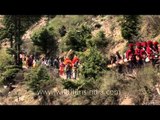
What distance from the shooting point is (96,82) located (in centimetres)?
2441

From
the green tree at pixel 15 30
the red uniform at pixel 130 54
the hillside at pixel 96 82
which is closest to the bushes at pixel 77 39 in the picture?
the hillside at pixel 96 82

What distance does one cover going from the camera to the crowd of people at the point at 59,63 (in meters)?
25.1

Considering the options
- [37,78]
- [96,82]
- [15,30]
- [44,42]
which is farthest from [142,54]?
[15,30]

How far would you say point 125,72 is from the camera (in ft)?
82.2

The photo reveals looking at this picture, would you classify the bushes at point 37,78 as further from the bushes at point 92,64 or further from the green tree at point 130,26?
the green tree at point 130,26

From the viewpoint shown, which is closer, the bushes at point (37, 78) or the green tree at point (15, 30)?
the bushes at point (37, 78)

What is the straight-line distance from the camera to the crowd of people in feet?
82.4

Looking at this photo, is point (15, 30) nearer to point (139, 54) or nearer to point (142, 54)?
point (139, 54)

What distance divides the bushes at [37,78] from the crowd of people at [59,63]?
0.45 meters

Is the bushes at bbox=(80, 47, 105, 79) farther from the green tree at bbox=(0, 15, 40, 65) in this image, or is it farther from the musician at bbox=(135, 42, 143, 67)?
the green tree at bbox=(0, 15, 40, 65)

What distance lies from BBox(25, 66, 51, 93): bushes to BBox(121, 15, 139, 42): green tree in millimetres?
4440
